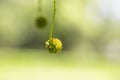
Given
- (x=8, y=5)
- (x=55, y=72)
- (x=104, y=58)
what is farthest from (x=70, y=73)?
(x=8, y=5)

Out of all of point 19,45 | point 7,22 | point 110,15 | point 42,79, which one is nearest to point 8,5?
point 7,22

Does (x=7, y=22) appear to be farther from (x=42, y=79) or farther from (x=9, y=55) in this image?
(x=42, y=79)

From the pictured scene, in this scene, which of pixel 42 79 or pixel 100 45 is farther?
pixel 100 45

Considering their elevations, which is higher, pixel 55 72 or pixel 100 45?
pixel 100 45

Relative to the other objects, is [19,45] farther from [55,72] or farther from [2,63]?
[55,72]

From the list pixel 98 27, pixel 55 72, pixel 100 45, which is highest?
pixel 98 27

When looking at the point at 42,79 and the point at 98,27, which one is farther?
the point at 98,27
